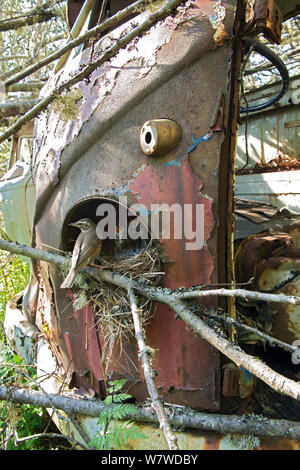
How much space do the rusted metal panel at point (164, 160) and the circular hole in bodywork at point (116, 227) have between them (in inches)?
1.1

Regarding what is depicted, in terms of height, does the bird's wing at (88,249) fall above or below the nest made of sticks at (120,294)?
above

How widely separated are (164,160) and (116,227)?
50 centimetres

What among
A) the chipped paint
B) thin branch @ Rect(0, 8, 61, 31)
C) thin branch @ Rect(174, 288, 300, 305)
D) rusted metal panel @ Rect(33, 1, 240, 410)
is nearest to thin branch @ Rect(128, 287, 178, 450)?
thin branch @ Rect(174, 288, 300, 305)

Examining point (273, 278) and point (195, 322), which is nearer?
point (195, 322)

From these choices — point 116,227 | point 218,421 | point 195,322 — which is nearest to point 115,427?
point 218,421

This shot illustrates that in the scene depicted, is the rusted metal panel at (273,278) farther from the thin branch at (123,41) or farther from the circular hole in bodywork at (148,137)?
the thin branch at (123,41)

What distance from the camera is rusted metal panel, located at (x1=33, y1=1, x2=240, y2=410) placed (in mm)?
1756

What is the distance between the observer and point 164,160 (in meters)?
1.82

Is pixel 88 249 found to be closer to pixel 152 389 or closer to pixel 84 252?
pixel 84 252

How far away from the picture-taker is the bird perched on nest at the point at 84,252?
1985 mm

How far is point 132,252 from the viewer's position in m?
2.07

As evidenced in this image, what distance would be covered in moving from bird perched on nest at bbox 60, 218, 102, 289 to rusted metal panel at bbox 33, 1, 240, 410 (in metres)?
0.20

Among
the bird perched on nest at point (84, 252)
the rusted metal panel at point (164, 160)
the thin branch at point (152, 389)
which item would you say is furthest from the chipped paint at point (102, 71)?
the thin branch at point (152, 389)

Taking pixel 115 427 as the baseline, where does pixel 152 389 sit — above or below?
above
